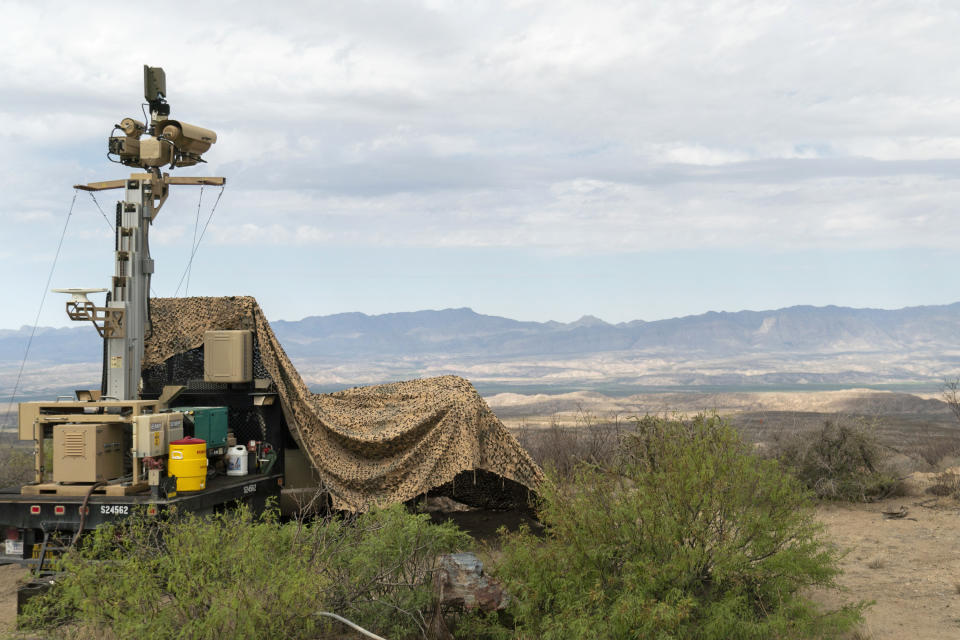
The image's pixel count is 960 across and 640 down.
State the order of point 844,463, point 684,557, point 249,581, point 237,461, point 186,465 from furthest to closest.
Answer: point 844,463
point 237,461
point 186,465
point 684,557
point 249,581

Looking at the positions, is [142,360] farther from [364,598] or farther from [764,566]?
[764,566]

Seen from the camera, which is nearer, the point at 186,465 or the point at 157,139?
the point at 186,465

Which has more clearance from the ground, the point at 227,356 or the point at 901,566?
the point at 227,356

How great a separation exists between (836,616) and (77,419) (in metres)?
6.98

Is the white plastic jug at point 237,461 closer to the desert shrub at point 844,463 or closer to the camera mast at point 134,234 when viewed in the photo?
the camera mast at point 134,234

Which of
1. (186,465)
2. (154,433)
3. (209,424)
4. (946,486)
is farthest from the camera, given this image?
(946,486)

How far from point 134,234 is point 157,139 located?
45.6 inches

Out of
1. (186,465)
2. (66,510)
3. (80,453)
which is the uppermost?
(80,453)

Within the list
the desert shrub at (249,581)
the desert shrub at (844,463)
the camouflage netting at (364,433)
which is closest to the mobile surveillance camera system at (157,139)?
the camouflage netting at (364,433)

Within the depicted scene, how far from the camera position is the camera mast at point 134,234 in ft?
31.8

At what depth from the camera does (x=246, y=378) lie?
9.92m

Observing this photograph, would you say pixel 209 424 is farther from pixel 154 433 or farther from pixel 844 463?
pixel 844 463

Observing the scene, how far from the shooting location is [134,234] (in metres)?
9.70

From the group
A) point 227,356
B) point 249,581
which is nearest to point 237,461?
point 227,356
